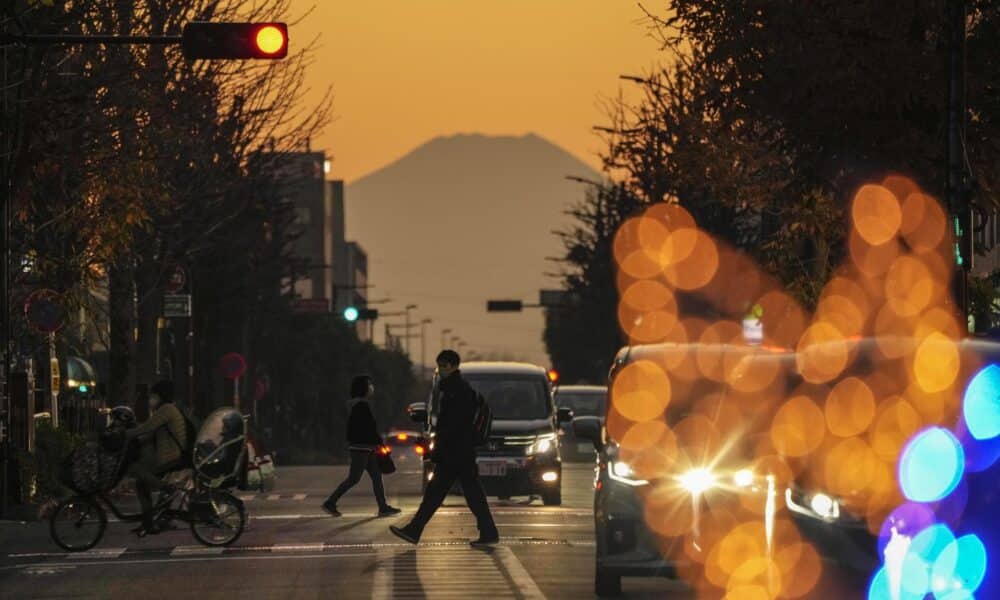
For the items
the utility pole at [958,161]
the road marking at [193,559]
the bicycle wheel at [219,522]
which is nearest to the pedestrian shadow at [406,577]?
the road marking at [193,559]

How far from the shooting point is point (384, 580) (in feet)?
62.0

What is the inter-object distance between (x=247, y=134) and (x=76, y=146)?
2072 cm

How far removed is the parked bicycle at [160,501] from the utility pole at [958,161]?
25.8ft

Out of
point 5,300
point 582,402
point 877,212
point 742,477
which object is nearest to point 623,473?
point 742,477

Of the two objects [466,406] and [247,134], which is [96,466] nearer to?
[466,406]

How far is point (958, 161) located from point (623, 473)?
9350mm

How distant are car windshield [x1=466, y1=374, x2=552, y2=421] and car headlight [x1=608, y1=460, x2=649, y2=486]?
16.0 m

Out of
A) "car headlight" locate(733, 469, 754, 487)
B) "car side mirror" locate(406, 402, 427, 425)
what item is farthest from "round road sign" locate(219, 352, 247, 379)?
"car headlight" locate(733, 469, 754, 487)

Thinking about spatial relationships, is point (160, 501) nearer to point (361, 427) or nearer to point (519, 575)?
point (361, 427)

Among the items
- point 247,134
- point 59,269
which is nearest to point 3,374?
point 59,269

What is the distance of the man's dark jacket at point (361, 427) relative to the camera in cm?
3039

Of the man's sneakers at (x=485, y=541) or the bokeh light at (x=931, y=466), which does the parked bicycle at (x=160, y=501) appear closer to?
the man's sneakers at (x=485, y=541)

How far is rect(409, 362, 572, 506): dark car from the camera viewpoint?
108 ft

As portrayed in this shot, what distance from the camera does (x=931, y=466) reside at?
1191 centimetres
